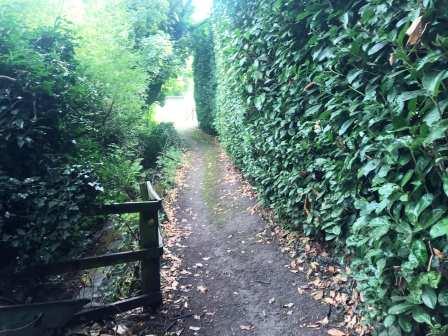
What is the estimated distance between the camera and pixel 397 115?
2264mm

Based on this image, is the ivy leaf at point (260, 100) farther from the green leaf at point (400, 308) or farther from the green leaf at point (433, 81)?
the green leaf at point (400, 308)

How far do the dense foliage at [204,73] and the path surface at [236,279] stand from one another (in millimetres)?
8990

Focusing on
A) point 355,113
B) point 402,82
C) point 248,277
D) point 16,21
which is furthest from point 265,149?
point 16,21

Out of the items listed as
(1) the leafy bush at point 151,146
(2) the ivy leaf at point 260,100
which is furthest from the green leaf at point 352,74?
(1) the leafy bush at point 151,146

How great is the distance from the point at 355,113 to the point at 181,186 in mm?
6952

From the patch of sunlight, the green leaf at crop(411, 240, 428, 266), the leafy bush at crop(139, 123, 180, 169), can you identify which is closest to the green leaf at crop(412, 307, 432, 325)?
the green leaf at crop(411, 240, 428, 266)

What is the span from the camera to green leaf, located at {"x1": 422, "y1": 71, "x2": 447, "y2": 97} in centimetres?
189

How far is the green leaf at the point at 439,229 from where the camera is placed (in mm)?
1926

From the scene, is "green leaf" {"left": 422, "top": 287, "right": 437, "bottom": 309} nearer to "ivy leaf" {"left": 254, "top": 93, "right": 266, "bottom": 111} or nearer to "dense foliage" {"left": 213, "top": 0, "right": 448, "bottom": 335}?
"dense foliage" {"left": 213, "top": 0, "right": 448, "bottom": 335}

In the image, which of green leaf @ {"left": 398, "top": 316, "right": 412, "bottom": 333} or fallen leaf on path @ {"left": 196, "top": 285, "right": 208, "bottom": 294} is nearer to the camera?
green leaf @ {"left": 398, "top": 316, "right": 412, "bottom": 333}

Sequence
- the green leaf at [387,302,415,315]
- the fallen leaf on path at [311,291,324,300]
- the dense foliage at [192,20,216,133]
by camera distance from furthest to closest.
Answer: the dense foliage at [192,20,216,133]
the fallen leaf on path at [311,291,324,300]
the green leaf at [387,302,415,315]

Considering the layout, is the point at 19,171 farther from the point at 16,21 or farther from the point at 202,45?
the point at 202,45

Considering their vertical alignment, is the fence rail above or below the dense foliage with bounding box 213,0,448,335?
below

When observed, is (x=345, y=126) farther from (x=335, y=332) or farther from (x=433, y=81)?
(x=335, y=332)
